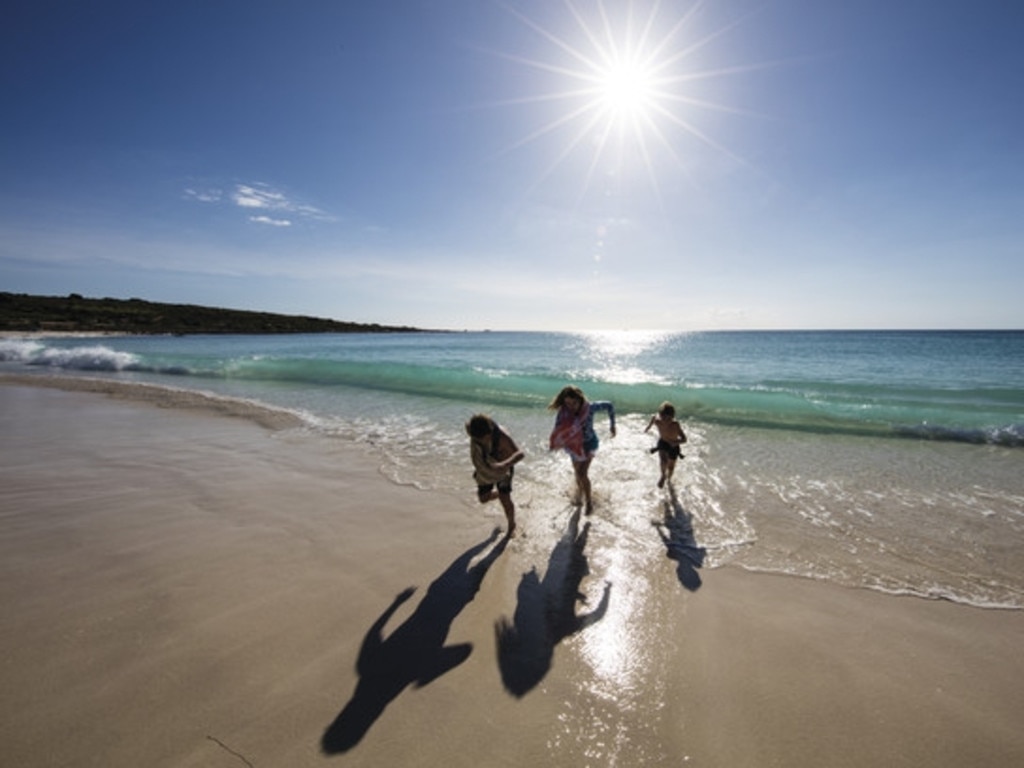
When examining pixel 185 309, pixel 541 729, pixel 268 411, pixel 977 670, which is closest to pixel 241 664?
pixel 541 729

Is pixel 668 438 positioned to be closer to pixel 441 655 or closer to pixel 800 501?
pixel 800 501

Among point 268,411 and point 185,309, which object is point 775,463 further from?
point 185,309

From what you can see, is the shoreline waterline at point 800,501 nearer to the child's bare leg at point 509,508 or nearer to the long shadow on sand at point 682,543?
the long shadow on sand at point 682,543

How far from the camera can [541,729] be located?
2643mm

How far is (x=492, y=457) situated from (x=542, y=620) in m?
1.86

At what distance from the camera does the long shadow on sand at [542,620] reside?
3.12m

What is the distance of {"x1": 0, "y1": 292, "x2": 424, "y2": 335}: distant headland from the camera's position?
59.6 meters

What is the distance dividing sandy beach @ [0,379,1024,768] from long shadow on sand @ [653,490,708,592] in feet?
0.32

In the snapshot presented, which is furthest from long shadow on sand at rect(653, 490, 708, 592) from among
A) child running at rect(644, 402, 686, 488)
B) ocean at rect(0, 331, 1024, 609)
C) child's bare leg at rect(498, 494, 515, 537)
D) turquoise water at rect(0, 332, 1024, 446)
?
turquoise water at rect(0, 332, 1024, 446)

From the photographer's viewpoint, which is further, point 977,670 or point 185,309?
point 185,309

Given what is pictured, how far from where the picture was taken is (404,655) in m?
3.21

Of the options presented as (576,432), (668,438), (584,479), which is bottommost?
(584,479)

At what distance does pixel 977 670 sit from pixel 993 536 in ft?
11.1

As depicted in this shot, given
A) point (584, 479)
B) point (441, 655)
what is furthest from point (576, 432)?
point (441, 655)
